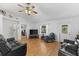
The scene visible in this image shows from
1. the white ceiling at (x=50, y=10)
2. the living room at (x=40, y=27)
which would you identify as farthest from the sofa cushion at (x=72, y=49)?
the white ceiling at (x=50, y=10)

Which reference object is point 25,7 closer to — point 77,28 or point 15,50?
point 15,50

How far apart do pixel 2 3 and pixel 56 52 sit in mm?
1415

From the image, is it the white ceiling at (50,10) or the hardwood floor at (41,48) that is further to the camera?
the hardwood floor at (41,48)

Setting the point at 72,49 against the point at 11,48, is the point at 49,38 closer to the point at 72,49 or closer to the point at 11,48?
the point at 72,49

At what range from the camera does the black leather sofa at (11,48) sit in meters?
1.84

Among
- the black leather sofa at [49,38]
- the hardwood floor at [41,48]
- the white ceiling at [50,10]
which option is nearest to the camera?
the white ceiling at [50,10]

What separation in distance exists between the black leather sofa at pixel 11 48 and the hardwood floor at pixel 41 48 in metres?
0.11

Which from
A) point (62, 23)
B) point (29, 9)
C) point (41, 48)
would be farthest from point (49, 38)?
point (29, 9)

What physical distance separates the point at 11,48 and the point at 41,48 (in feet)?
2.04

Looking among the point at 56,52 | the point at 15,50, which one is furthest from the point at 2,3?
the point at 56,52

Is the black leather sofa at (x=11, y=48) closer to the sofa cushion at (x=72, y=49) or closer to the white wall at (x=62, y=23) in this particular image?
the white wall at (x=62, y=23)

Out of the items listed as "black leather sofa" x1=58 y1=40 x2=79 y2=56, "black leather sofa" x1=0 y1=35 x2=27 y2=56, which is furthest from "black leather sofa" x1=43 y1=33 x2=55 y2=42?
"black leather sofa" x1=0 y1=35 x2=27 y2=56

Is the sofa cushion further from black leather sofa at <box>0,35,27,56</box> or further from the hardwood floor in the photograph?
black leather sofa at <box>0,35,27,56</box>

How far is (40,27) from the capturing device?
2.13 metres
